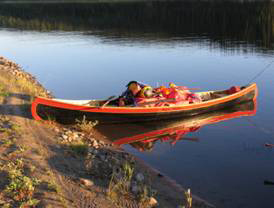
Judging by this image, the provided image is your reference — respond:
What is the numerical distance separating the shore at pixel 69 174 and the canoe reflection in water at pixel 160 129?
1773 mm

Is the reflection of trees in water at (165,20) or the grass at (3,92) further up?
the reflection of trees in water at (165,20)

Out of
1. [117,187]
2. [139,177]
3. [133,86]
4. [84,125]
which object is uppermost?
[133,86]

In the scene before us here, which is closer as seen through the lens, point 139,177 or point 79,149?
point 139,177

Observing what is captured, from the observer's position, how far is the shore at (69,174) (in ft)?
24.0

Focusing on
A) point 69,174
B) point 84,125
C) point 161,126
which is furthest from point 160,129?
point 69,174

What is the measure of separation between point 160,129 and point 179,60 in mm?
17203

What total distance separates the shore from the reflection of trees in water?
93.9ft

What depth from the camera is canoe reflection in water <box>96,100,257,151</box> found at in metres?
14.9

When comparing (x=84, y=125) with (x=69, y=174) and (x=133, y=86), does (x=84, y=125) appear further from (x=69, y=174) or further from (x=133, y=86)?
(x=69, y=174)

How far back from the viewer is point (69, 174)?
344 inches

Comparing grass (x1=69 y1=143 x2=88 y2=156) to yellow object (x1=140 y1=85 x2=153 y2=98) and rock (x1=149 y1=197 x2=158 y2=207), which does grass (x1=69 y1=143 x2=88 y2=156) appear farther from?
yellow object (x1=140 y1=85 x2=153 y2=98)

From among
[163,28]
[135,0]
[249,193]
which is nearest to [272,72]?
[249,193]

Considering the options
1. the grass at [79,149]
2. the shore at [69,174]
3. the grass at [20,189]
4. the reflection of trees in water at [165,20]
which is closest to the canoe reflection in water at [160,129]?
the shore at [69,174]

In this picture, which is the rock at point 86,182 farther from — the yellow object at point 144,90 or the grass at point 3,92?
the grass at point 3,92
